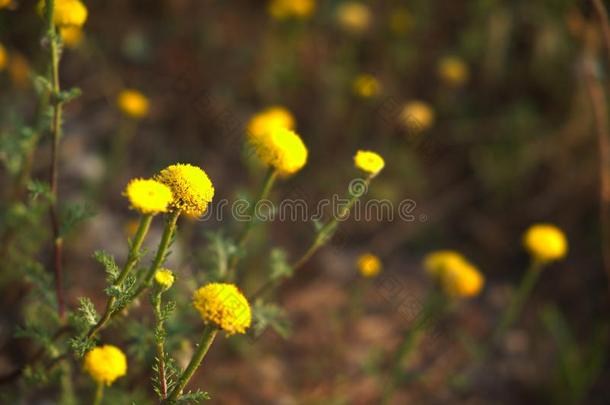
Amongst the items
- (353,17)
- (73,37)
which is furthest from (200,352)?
(353,17)

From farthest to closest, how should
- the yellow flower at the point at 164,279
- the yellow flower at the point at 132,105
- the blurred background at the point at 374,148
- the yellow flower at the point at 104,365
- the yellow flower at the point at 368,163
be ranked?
1. the blurred background at the point at 374,148
2. the yellow flower at the point at 132,105
3. the yellow flower at the point at 368,163
4. the yellow flower at the point at 104,365
5. the yellow flower at the point at 164,279

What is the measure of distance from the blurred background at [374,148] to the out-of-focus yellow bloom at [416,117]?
15 mm

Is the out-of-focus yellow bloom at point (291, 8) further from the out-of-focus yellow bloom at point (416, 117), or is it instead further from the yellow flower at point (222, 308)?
the yellow flower at point (222, 308)

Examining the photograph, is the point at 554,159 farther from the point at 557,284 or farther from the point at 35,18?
the point at 35,18

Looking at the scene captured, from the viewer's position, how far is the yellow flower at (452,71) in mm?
3787

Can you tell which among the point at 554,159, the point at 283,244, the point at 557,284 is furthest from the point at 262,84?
the point at 557,284

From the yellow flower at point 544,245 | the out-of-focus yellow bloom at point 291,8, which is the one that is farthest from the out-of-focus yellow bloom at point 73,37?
the yellow flower at point 544,245

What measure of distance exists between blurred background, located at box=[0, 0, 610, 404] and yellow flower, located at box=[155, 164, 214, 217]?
4.71 ft

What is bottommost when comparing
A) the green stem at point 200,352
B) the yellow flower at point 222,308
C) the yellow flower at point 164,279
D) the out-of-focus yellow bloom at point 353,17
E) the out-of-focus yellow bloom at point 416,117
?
the green stem at point 200,352

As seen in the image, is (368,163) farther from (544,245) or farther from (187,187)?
(544,245)

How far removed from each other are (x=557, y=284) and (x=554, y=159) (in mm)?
784

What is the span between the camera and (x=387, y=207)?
366 cm

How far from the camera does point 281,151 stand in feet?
5.78

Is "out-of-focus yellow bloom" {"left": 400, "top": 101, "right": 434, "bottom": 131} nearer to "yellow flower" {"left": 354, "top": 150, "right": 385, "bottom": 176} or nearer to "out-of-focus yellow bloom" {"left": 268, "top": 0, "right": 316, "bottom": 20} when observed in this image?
"out-of-focus yellow bloom" {"left": 268, "top": 0, "right": 316, "bottom": 20}
